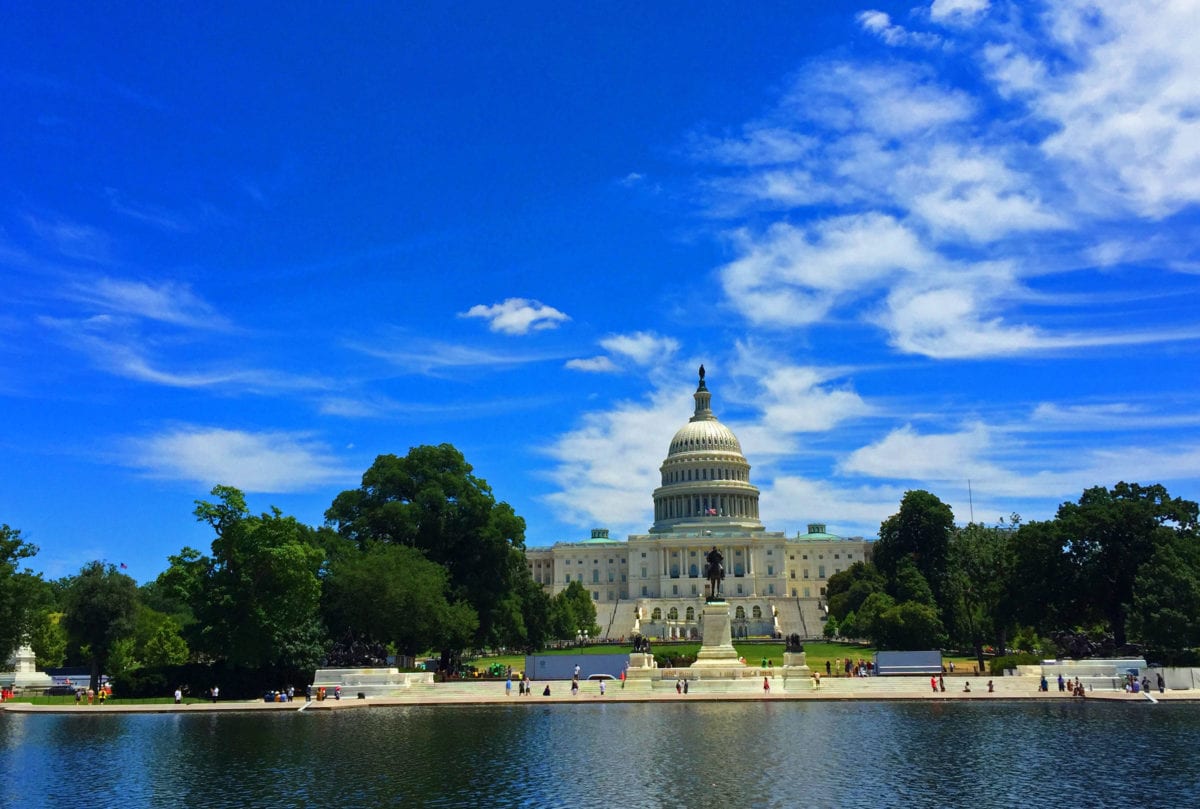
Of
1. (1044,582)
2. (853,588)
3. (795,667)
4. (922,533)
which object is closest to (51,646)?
(795,667)

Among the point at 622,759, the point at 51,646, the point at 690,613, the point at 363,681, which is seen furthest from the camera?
the point at 690,613

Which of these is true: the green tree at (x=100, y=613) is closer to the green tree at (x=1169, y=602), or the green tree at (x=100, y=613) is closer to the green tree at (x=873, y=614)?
the green tree at (x=873, y=614)

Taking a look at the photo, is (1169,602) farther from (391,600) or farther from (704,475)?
(704,475)

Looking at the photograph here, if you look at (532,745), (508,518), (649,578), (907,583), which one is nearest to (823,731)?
(532,745)

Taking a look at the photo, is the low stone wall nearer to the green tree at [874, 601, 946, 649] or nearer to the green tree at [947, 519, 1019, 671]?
the green tree at [947, 519, 1019, 671]

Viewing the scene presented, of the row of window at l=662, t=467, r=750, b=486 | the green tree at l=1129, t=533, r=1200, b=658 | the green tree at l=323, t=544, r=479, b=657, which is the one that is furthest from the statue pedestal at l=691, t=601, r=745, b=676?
the row of window at l=662, t=467, r=750, b=486

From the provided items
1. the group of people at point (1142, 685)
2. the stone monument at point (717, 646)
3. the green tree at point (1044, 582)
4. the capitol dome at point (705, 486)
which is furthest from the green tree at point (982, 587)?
the capitol dome at point (705, 486)
